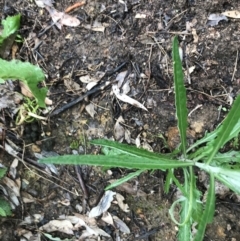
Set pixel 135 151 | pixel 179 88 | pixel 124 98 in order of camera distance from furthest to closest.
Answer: pixel 124 98 < pixel 135 151 < pixel 179 88

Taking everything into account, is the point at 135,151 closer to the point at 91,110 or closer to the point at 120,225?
the point at 91,110

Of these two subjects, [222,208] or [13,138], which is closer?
[222,208]

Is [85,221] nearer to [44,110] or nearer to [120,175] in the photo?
[120,175]

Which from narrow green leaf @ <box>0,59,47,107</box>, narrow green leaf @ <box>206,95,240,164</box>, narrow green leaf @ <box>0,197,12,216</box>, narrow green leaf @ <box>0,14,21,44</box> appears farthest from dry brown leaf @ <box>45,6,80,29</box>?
narrow green leaf @ <box>206,95,240,164</box>

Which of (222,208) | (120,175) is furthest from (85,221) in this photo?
(222,208)

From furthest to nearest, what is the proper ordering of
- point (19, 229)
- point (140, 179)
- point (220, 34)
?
point (19, 229)
point (140, 179)
point (220, 34)

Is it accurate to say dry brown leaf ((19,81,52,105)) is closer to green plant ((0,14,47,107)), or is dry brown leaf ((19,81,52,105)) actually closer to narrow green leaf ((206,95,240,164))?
green plant ((0,14,47,107))

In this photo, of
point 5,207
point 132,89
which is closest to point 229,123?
point 132,89

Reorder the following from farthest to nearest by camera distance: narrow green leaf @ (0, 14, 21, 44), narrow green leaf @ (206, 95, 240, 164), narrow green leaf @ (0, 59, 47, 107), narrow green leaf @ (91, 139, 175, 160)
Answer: narrow green leaf @ (0, 14, 21, 44) → narrow green leaf @ (0, 59, 47, 107) → narrow green leaf @ (91, 139, 175, 160) → narrow green leaf @ (206, 95, 240, 164)

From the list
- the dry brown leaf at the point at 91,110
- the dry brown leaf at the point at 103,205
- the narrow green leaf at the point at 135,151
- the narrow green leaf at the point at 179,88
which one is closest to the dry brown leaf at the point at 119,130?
the dry brown leaf at the point at 91,110
